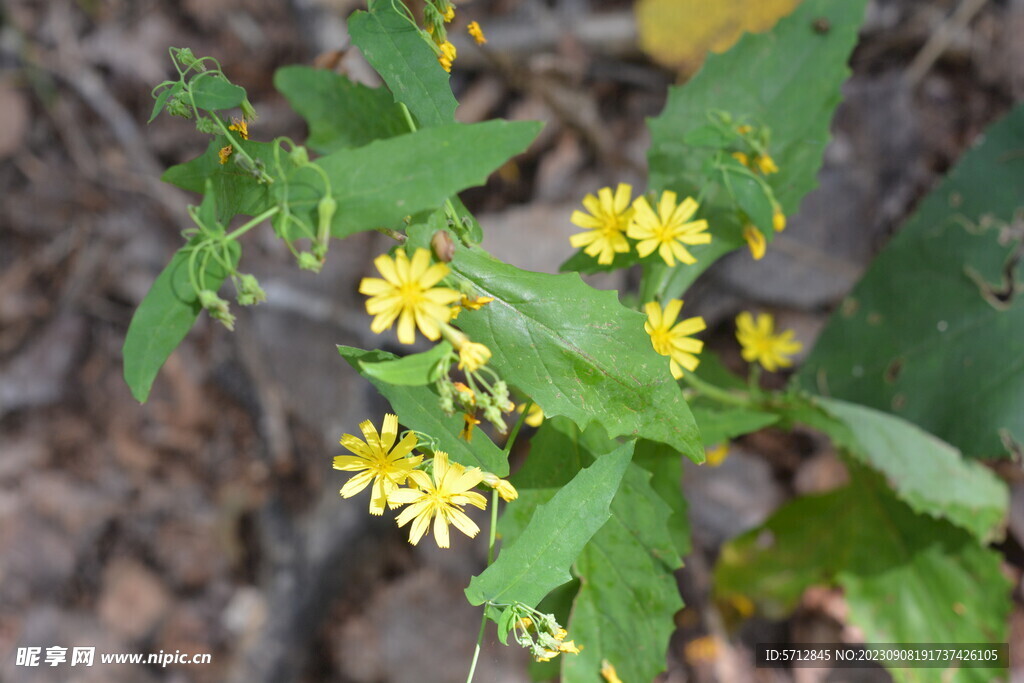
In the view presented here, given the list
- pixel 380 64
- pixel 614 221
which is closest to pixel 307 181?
pixel 380 64

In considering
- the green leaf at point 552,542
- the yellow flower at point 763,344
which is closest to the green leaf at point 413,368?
the green leaf at point 552,542

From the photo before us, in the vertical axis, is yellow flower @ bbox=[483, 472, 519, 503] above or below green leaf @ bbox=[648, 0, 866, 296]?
below

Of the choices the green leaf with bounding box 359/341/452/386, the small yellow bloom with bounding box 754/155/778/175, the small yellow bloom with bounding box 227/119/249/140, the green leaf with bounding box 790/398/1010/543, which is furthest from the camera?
the green leaf with bounding box 790/398/1010/543

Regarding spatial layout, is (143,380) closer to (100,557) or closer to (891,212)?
(100,557)

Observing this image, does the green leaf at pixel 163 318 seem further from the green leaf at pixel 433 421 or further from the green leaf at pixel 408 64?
the green leaf at pixel 408 64

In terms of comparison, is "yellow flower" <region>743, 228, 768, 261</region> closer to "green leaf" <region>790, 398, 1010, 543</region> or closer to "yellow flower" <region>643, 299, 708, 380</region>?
"yellow flower" <region>643, 299, 708, 380</region>

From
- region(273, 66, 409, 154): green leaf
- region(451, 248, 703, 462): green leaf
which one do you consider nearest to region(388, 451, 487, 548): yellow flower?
region(451, 248, 703, 462): green leaf
